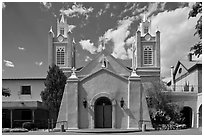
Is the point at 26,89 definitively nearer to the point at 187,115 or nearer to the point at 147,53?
the point at 147,53

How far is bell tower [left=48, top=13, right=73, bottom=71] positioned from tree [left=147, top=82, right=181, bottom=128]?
1447 centimetres

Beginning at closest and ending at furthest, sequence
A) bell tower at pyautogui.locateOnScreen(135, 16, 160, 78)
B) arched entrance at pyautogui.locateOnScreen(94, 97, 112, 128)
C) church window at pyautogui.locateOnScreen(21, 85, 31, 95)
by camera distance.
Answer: arched entrance at pyautogui.locateOnScreen(94, 97, 112, 128) < church window at pyautogui.locateOnScreen(21, 85, 31, 95) < bell tower at pyautogui.locateOnScreen(135, 16, 160, 78)

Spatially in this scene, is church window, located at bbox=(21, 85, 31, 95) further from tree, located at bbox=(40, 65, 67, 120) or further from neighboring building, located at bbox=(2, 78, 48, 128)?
tree, located at bbox=(40, 65, 67, 120)

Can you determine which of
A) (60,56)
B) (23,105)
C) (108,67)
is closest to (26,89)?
(23,105)

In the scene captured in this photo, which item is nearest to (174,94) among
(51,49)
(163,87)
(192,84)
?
(163,87)

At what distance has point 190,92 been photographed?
34438 millimetres

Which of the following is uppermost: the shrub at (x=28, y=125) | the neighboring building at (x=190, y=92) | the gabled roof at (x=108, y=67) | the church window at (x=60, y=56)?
the church window at (x=60, y=56)

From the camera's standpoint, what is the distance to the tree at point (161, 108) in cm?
3033

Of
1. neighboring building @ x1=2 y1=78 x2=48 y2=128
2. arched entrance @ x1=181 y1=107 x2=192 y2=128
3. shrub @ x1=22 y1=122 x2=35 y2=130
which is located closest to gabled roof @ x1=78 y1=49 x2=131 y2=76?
neighboring building @ x1=2 y1=78 x2=48 y2=128

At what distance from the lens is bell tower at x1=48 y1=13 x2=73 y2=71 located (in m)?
44.7

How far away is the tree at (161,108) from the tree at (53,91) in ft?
30.3

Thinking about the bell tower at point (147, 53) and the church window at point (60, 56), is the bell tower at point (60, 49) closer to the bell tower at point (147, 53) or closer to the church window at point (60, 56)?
the church window at point (60, 56)

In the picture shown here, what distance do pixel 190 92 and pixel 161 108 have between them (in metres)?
4.52

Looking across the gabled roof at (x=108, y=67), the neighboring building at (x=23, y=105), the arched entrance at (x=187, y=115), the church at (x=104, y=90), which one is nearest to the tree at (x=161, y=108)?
the church at (x=104, y=90)
